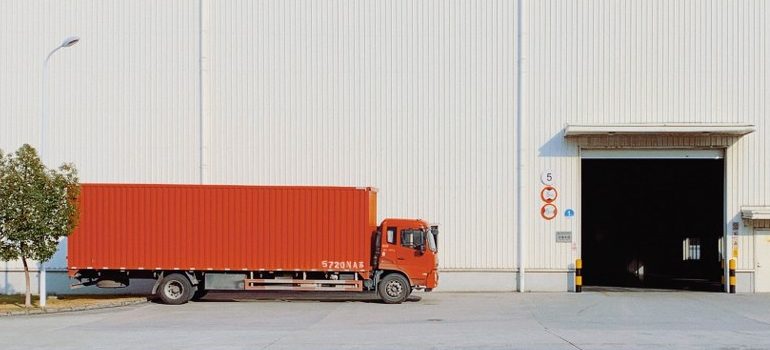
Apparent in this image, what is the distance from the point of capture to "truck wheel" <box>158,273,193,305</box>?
26.9 metres

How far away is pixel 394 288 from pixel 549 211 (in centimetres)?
652

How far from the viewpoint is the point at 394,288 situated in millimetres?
27344

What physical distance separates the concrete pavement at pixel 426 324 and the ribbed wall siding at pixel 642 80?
3498 mm

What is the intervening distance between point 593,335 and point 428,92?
14.1 m

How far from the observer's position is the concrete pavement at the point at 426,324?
56.7ft

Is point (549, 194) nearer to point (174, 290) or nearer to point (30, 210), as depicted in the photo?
point (174, 290)

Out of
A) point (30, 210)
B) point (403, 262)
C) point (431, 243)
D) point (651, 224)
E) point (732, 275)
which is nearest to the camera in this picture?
point (30, 210)

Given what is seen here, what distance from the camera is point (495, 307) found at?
2567 centimetres

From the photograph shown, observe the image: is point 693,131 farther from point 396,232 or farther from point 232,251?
point 232,251

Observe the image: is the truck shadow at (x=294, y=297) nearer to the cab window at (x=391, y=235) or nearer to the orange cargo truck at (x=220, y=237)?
the orange cargo truck at (x=220, y=237)

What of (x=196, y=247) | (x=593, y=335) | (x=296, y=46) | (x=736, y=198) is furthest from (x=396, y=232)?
(x=736, y=198)

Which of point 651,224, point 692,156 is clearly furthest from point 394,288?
point 651,224

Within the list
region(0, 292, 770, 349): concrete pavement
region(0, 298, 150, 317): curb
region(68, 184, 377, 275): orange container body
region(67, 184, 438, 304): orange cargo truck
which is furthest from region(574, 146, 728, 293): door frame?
Answer: region(0, 298, 150, 317): curb

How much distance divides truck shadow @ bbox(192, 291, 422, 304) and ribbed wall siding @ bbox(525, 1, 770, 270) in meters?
5.60
